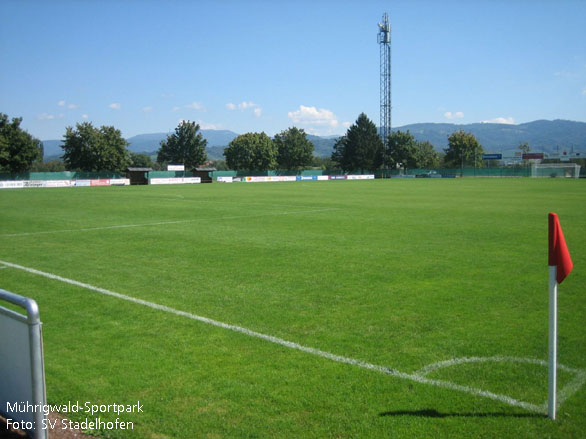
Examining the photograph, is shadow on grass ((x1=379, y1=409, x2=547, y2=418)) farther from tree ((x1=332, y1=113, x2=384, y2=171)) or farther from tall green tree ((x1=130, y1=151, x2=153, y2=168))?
tall green tree ((x1=130, y1=151, x2=153, y2=168))

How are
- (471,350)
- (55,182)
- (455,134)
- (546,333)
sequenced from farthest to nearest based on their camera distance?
(455,134) → (55,182) → (546,333) → (471,350)

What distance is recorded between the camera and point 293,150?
384ft

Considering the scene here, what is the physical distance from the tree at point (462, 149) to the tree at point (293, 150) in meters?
41.0

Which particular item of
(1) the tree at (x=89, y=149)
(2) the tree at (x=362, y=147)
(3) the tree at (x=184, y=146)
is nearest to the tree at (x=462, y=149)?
(2) the tree at (x=362, y=147)

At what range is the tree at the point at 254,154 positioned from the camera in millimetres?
109500

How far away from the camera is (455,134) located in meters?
130

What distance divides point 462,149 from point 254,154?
57965 millimetres

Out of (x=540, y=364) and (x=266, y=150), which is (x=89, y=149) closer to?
(x=266, y=150)

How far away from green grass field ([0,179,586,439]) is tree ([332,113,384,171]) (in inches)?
4130

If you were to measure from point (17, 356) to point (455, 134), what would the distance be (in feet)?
448

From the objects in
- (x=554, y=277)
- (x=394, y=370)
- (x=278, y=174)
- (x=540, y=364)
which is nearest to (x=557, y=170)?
(x=278, y=174)

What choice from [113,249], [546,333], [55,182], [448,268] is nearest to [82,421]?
[546,333]

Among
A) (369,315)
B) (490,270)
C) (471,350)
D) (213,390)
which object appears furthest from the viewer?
(490,270)

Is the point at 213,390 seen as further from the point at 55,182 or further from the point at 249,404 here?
the point at 55,182
